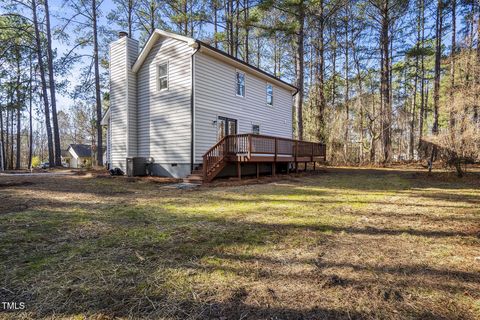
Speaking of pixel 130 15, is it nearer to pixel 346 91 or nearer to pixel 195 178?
pixel 195 178

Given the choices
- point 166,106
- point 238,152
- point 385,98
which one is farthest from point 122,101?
point 385,98

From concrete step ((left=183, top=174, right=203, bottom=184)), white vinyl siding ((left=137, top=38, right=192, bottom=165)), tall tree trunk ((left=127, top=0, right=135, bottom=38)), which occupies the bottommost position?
concrete step ((left=183, top=174, right=203, bottom=184))

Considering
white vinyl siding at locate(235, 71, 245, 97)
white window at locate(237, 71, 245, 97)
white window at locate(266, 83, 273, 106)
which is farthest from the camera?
white window at locate(266, 83, 273, 106)

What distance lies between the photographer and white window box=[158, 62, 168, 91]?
38.8 ft

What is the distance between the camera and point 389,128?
18000 mm

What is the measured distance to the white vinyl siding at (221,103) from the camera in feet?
35.9

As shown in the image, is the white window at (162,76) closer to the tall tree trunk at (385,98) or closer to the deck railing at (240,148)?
the deck railing at (240,148)

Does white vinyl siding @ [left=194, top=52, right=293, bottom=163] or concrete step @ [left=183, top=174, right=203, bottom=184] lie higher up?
white vinyl siding @ [left=194, top=52, right=293, bottom=163]

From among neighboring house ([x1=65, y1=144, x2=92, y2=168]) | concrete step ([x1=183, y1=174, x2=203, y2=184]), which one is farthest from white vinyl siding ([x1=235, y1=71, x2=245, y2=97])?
neighboring house ([x1=65, y1=144, x2=92, y2=168])

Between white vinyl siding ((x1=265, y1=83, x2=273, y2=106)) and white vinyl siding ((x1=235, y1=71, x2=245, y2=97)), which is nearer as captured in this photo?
white vinyl siding ((x1=235, y1=71, x2=245, y2=97))

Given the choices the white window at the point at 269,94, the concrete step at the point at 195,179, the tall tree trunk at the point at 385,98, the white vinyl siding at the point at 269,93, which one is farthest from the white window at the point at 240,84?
the tall tree trunk at the point at 385,98

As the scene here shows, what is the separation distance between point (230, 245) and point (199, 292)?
1046 millimetres

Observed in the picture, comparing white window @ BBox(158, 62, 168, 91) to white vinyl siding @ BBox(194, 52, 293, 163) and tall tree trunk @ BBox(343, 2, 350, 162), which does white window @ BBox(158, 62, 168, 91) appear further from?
tall tree trunk @ BBox(343, 2, 350, 162)

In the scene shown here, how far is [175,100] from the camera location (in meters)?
11.3
